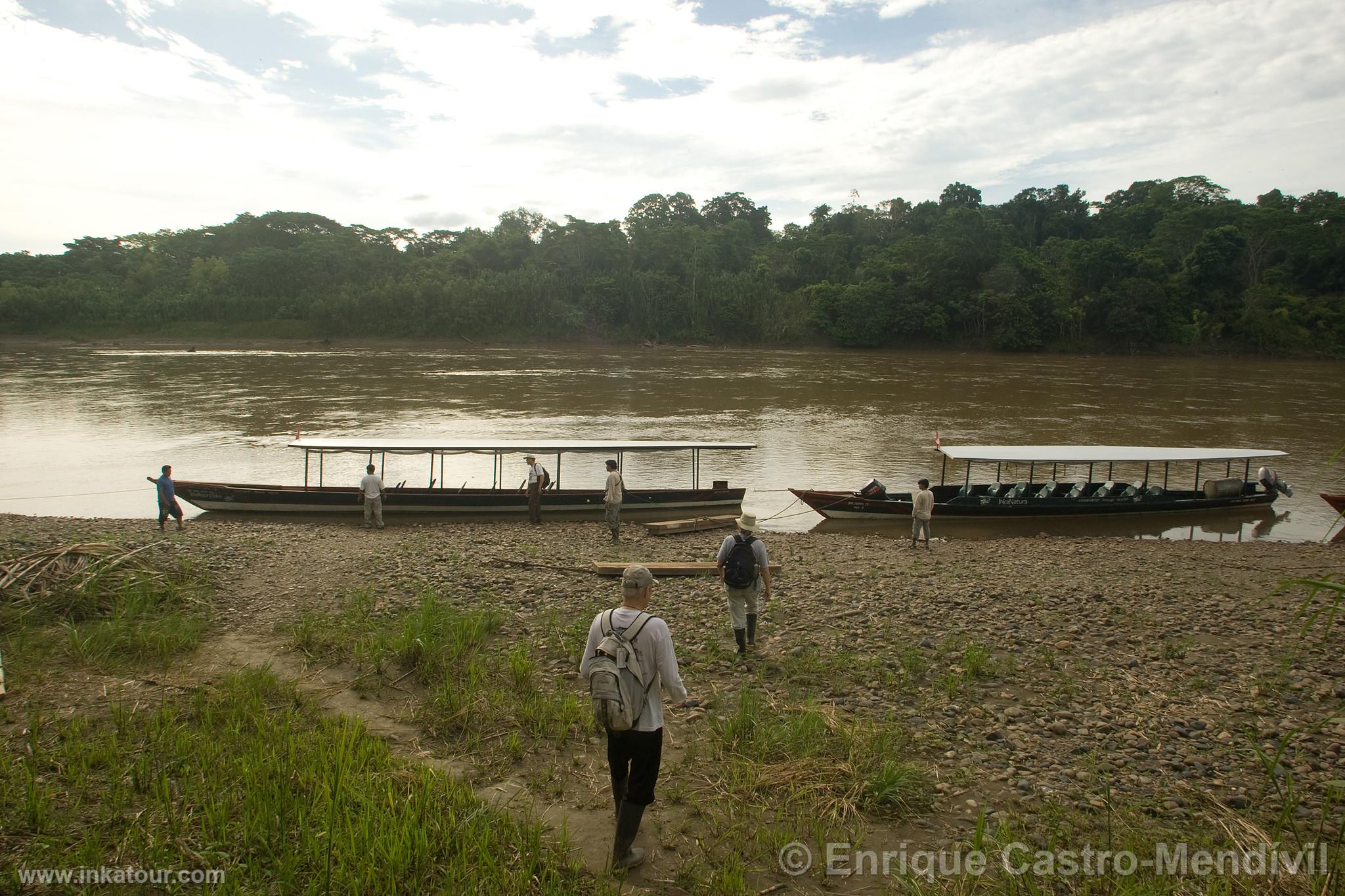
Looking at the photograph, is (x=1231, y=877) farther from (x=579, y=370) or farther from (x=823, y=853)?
(x=579, y=370)

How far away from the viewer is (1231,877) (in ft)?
14.5

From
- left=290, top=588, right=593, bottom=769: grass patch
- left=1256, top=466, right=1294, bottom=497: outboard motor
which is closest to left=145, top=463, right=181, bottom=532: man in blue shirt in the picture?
left=290, top=588, right=593, bottom=769: grass patch

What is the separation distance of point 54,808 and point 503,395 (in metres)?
40.5

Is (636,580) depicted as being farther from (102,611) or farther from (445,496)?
(445,496)

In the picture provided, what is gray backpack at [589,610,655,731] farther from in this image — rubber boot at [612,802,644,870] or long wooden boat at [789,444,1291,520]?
long wooden boat at [789,444,1291,520]

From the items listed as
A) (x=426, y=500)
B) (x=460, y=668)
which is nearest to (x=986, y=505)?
(x=426, y=500)

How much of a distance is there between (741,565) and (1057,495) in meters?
16.4

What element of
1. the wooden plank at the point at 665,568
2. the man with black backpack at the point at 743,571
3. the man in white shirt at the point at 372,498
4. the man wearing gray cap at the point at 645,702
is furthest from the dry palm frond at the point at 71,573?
the man in white shirt at the point at 372,498

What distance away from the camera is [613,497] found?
50.4 ft

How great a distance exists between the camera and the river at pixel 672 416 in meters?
23.8

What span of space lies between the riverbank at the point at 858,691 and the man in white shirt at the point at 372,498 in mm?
4251

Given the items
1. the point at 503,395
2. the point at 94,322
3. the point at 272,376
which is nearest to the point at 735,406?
the point at 503,395

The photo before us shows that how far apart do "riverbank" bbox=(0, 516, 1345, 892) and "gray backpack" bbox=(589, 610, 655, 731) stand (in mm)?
1012

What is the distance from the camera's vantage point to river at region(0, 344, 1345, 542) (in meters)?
23.8
